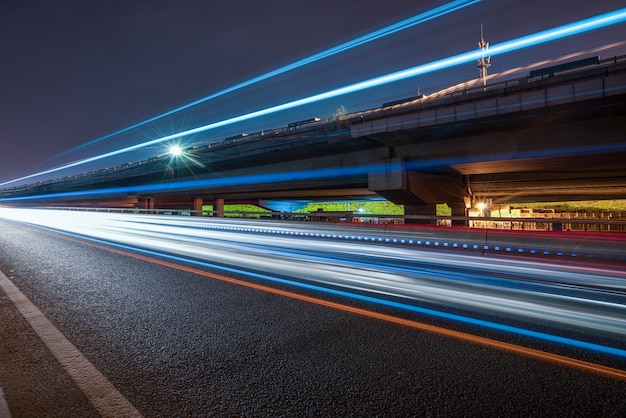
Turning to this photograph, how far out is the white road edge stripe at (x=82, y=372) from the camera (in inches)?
99.3

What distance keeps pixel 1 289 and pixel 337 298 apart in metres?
6.07

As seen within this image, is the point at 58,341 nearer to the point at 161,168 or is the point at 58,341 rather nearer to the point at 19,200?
the point at 161,168

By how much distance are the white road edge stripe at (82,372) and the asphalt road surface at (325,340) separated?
0.07ft

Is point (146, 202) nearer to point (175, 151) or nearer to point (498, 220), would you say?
point (175, 151)

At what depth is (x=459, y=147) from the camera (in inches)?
823

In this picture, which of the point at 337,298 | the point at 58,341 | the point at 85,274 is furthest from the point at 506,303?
the point at 85,274

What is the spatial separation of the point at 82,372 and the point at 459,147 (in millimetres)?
21581

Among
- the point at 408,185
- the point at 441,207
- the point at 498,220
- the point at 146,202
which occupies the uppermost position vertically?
the point at 146,202

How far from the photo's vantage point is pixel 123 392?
273 cm

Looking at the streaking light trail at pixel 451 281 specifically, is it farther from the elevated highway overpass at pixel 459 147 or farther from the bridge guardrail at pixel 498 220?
the elevated highway overpass at pixel 459 147

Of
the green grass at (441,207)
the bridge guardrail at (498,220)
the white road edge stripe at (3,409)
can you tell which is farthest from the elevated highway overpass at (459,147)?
the white road edge stripe at (3,409)

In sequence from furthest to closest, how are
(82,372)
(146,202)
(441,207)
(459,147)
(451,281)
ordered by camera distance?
1. (441,207)
2. (146,202)
3. (459,147)
4. (451,281)
5. (82,372)

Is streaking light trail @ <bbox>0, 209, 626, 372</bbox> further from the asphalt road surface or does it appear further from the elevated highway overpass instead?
the elevated highway overpass

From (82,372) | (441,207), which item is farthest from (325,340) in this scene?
(441,207)
